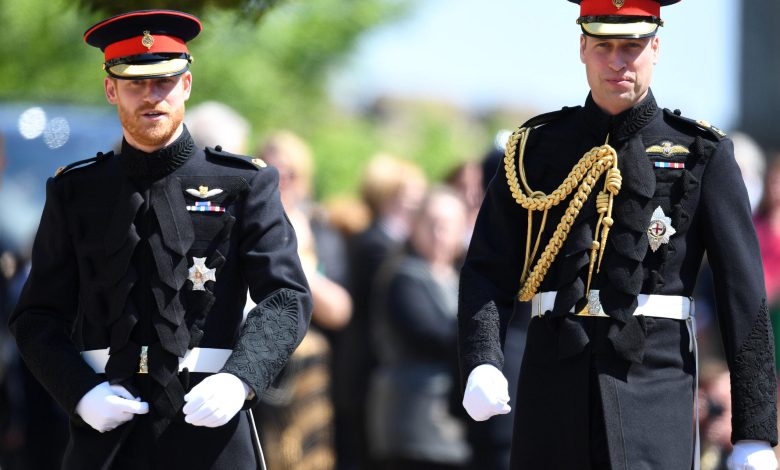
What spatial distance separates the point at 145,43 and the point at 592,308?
5.06ft

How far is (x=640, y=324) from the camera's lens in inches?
194

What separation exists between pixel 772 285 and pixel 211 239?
412 centimetres

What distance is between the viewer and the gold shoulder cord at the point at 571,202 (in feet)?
16.4

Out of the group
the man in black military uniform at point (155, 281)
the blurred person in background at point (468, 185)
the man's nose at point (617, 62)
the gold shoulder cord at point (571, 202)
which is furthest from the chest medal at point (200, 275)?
the blurred person in background at point (468, 185)

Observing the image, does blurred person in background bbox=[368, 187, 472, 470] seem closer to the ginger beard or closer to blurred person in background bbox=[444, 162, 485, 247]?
blurred person in background bbox=[444, 162, 485, 247]

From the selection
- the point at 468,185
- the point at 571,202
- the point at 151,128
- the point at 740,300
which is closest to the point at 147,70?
the point at 151,128

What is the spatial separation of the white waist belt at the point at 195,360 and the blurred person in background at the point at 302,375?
2.36m

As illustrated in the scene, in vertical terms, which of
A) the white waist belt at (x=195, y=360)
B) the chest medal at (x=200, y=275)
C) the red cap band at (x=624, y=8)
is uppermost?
the red cap band at (x=624, y=8)

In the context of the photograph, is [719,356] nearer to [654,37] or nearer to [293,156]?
[293,156]

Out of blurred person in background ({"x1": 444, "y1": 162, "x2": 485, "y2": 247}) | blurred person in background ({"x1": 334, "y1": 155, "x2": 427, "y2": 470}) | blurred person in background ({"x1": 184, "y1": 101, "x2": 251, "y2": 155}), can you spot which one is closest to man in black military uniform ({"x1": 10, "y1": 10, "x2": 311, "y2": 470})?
blurred person in background ({"x1": 184, "y1": 101, "x2": 251, "y2": 155})

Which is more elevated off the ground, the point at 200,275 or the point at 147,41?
the point at 147,41

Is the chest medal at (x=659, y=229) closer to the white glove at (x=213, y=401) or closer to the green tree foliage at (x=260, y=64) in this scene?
the white glove at (x=213, y=401)

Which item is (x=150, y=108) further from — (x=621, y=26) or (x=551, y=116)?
(x=621, y=26)

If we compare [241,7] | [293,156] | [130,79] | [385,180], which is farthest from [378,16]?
[130,79]
